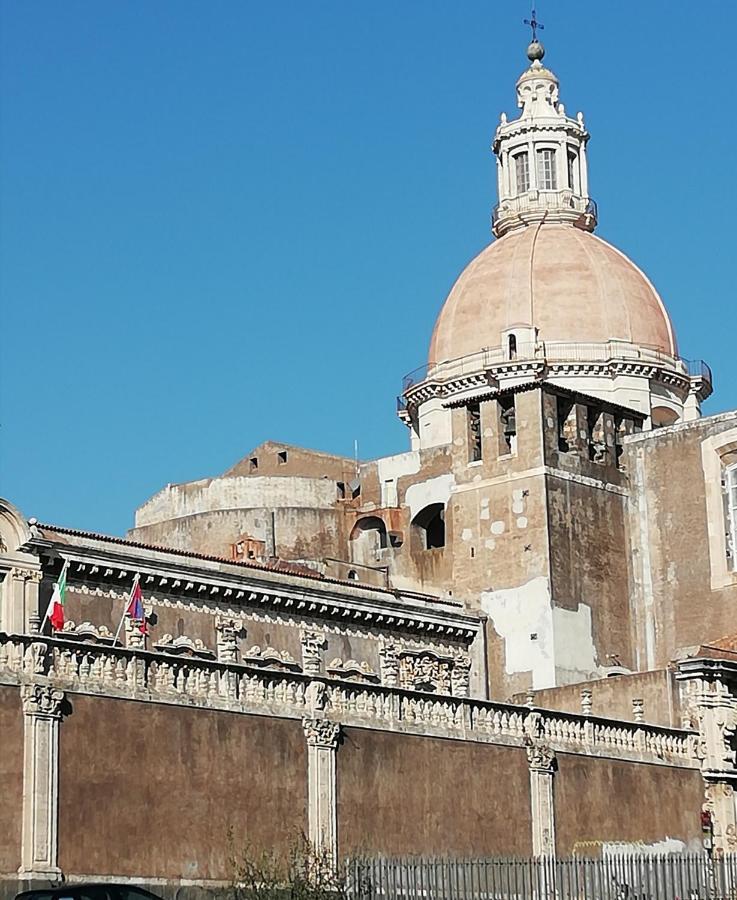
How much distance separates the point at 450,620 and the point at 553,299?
1408 centimetres

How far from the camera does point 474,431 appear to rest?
5450cm

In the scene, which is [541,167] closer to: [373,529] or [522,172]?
[522,172]

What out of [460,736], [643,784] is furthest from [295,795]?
[643,784]

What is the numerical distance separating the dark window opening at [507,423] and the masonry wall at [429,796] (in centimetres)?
1694

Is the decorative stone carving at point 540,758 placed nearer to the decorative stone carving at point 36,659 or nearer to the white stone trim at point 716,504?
the decorative stone carving at point 36,659

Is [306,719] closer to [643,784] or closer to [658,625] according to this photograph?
[643,784]

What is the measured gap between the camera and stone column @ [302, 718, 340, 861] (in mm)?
33031

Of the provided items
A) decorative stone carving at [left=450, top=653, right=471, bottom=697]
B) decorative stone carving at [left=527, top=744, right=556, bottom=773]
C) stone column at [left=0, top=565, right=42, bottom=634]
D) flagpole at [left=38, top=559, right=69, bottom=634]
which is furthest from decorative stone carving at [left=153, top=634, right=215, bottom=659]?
decorative stone carving at [left=527, top=744, right=556, bottom=773]

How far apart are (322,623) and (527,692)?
5.43m

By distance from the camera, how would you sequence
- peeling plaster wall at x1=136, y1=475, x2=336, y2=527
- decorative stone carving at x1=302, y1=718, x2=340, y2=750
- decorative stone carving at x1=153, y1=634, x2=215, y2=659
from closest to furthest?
1. decorative stone carving at x1=302, y1=718, x2=340, y2=750
2. decorative stone carving at x1=153, y1=634, x2=215, y2=659
3. peeling plaster wall at x1=136, y1=475, x2=336, y2=527

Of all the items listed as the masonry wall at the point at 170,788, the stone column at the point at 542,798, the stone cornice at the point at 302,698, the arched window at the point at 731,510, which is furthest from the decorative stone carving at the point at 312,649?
the arched window at the point at 731,510

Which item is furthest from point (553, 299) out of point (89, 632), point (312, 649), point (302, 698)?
point (302, 698)

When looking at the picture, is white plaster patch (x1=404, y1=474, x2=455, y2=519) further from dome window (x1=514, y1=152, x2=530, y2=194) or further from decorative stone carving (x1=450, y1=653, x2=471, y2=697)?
dome window (x1=514, y1=152, x2=530, y2=194)

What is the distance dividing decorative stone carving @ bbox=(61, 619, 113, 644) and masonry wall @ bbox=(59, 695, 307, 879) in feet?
35.0
